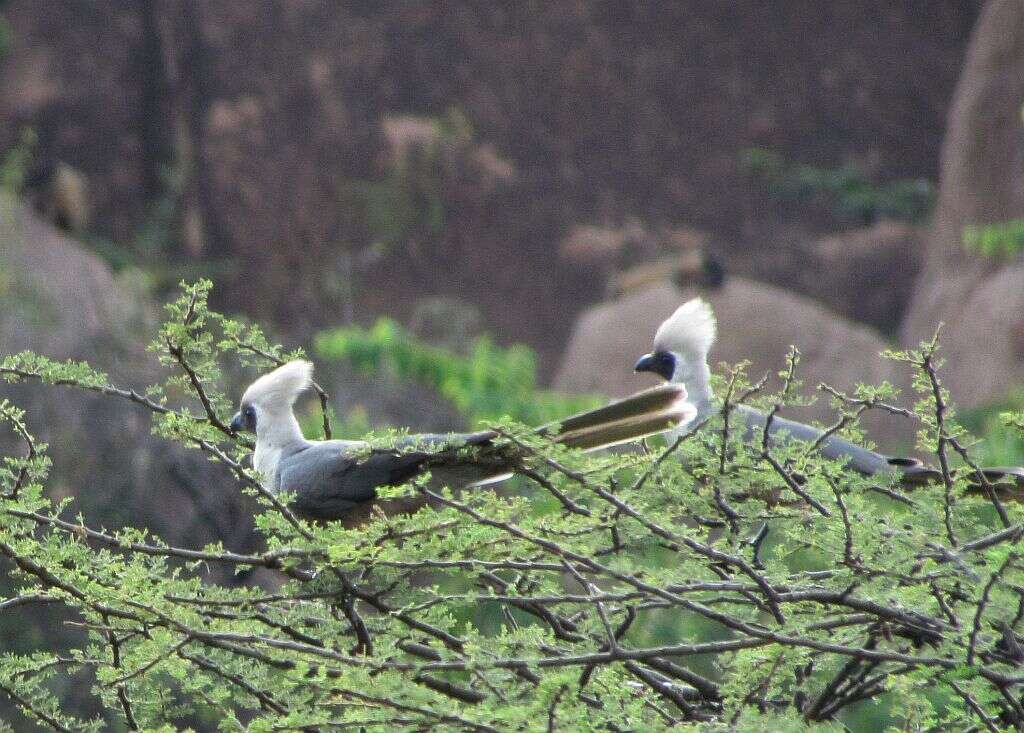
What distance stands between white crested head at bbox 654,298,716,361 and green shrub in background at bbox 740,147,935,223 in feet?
32.5

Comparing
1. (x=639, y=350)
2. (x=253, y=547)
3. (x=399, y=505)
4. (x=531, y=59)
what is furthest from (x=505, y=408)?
(x=531, y=59)

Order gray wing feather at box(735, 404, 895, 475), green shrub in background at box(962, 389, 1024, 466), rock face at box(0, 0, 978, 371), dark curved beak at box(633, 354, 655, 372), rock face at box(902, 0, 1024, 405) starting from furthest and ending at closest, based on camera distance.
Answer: rock face at box(0, 0, 978, 371)
rock face at box(902, 0, 1024, 405)
green shrub in background at box(962, 389, 1024, 466)
dark curved beak at box(633, 354, 655, 372)
gray wing feather at box(735, 404, 895, 475)

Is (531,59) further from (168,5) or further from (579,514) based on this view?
(579,514)

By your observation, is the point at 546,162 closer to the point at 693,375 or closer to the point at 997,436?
the point at 997,436

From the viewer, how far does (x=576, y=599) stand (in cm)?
237

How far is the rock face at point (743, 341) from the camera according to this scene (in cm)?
1210

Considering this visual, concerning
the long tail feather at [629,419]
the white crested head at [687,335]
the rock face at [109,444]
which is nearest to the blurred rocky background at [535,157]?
the rock face at [109,444]

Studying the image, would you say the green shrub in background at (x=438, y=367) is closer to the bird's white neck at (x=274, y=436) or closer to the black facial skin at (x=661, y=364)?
the black facial skin at (x=661, y=364)

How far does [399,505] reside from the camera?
4086 millimetres

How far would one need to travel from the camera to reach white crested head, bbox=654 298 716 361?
527cm

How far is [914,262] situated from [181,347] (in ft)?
43.1

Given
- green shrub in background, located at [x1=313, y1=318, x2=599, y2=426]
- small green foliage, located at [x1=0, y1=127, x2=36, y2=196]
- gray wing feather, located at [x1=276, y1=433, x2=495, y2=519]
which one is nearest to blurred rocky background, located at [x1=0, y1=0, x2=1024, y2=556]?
small green foliage, located at [x1=0, y1=127, x2=36, y2=196]

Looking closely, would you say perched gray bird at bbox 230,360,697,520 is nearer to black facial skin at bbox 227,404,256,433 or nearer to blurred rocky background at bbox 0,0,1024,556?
black facial skin at bbox 227,404,256,433

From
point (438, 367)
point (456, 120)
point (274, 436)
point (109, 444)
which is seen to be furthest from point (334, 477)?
point (456, 120)
